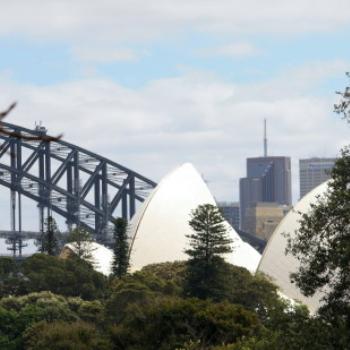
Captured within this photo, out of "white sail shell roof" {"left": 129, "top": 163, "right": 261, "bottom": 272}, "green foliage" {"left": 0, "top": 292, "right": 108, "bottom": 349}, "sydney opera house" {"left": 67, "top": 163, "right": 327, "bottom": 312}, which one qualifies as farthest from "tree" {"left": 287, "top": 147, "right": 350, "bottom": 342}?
"white sail shell roof" {"left": 129, "top": 163, "right": 261, "bottom": 272}

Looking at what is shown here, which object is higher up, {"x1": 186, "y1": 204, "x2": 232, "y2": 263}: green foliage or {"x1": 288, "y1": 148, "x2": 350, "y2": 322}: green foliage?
{"x1": 186, "y1": 204, "x2": 232, "y2": 263}: green foliage

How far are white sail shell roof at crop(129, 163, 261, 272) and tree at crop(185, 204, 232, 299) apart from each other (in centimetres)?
2981

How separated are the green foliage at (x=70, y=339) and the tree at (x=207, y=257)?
15.3 metres

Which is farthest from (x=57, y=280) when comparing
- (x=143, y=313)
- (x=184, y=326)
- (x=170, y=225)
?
(x=184, y=326)

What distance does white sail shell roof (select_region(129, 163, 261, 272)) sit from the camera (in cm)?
12725

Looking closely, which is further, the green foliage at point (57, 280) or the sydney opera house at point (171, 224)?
the sydney opera house at point (171, 224)

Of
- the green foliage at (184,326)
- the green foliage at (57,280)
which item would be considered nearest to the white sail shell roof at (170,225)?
the green foliage at (57,280)

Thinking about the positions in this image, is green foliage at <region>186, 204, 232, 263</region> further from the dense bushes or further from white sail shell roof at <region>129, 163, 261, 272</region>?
white sail shell roof at <region>129, 163, 261, 272</region>

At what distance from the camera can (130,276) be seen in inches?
3880

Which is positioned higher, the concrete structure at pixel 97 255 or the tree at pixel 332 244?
the concrete structure at pixel 97 255

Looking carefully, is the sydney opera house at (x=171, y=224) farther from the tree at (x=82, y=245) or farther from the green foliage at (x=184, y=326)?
the green foliage at (x=184, y=326)

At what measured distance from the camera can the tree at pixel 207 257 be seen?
300 feet

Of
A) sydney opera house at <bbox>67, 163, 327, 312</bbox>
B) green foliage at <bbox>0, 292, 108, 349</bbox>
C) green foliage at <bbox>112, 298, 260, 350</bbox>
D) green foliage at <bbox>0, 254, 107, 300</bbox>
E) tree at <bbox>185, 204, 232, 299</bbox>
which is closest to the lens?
green foliage at <bbox>112, 298, 260, 350</bbox>

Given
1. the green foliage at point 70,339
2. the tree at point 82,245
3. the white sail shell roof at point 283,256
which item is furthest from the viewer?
the tree at point 82,245
